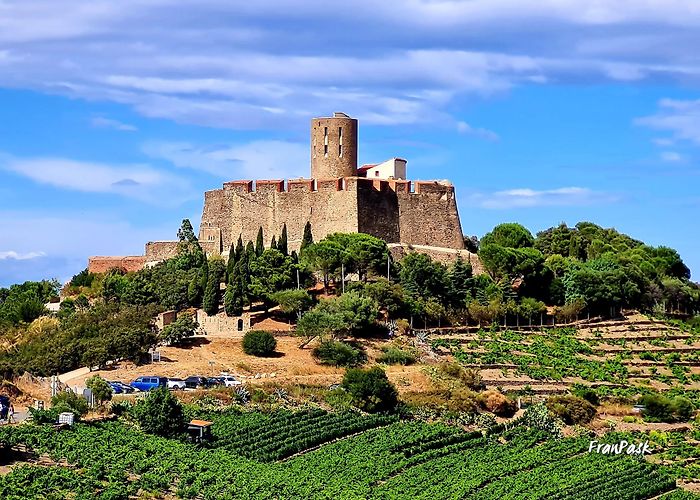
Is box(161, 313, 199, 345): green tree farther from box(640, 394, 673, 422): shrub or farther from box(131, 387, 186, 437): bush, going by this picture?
box(640, 394, 673, 422): shrub

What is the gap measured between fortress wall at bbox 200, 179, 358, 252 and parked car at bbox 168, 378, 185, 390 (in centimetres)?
1683

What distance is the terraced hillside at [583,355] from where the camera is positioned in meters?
49.4

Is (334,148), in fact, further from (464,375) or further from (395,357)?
(464,375)

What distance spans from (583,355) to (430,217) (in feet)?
35.2

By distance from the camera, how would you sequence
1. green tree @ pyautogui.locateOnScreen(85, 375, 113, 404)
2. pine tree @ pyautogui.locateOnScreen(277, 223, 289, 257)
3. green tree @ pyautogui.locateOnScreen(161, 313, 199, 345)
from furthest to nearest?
pine tree @ pyautogui.locateOnScreen(277, 223, 289, 257) → green tree @ pyautogui.locateOnScreen(161, 313, 199, 345) → green tree @ pyautogui.locateOnScreen(85, 375, 113, 404)

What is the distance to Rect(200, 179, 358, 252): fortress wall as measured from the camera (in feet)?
194

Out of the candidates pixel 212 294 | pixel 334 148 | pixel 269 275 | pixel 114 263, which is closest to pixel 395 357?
pixel 269 275

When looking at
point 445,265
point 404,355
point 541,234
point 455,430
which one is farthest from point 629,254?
point 455,430

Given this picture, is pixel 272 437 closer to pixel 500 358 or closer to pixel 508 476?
pixel 508 476

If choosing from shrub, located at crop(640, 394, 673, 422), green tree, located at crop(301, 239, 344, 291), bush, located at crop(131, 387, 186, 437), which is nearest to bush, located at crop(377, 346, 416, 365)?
green tree, located at crop(301, 239, 344, 291)

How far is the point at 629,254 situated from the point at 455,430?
2835 centimetres

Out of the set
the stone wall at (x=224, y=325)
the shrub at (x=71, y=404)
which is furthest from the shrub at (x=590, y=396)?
the shrub at (x=71, y=404)

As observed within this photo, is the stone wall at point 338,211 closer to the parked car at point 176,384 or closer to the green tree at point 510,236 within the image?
the green tree at point 510,236

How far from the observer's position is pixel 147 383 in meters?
42.2
